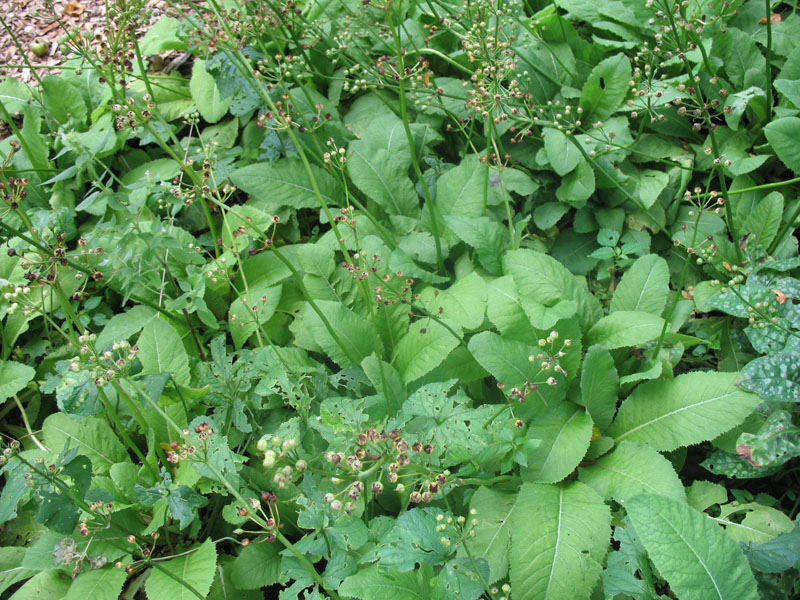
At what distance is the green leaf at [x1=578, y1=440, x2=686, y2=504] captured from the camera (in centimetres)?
235

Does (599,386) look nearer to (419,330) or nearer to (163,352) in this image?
(419,330)

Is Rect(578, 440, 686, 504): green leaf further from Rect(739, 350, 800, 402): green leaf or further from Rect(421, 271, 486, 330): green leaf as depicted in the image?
Rect(421, 271, 486, 330): green leaf

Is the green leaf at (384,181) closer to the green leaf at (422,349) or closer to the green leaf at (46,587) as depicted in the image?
the green leaf at (422,349)

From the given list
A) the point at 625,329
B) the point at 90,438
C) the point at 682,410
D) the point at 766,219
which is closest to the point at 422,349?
the point at 625,329

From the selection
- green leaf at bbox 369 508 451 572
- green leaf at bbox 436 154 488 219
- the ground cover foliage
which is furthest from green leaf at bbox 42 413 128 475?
green leaf at bbox 436 154 488 219

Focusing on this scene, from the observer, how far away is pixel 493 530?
2412 millimetres

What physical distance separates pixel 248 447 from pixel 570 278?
1.69 m

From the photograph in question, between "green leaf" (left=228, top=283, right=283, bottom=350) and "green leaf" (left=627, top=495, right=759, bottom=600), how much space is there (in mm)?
1860

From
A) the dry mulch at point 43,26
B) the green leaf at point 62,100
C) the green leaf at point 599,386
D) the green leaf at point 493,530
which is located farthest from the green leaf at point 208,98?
the green leaf at point 493,530

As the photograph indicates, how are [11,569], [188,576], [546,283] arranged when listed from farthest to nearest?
[546,283] → [11,569] → [188,576]

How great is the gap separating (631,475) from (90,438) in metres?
2.42

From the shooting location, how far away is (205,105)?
387 cm

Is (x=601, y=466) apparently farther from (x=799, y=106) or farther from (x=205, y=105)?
(x=205, y=105)

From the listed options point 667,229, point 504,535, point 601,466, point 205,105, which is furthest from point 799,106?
point 205,105
